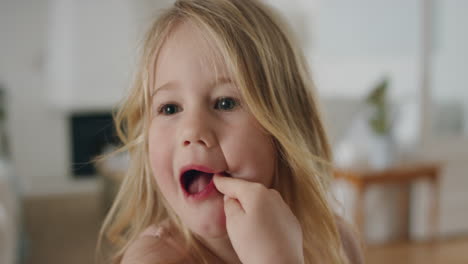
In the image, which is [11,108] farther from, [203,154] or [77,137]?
[203,154]

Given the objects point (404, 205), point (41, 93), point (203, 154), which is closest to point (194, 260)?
point (203, 154)

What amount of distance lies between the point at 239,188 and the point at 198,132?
89 millimetres

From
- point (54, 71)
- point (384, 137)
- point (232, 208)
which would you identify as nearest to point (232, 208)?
point (232, 208)

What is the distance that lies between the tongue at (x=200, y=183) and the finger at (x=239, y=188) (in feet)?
0.11

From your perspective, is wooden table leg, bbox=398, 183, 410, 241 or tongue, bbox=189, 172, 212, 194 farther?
wooden table leg, bbox=398, 183, 410, 241

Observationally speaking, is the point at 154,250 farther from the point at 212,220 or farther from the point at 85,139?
the point at 85,139

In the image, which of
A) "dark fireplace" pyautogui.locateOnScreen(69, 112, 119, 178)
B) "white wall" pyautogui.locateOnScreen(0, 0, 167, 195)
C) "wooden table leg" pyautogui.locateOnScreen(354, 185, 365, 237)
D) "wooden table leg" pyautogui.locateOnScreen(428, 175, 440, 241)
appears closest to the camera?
"wooden table leg" pyautogui.locateOnScreen(354, 185, 365, 237)

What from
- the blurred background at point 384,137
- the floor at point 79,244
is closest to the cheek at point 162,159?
the blurred background at point 384,137

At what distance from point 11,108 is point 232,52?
4622 millimetres

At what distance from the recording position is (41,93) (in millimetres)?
4785

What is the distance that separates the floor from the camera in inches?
117

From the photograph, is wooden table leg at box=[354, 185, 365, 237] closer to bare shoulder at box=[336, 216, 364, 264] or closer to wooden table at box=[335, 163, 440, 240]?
wooden table at box=[335, 163, 440, 240]

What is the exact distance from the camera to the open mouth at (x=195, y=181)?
0.66 m

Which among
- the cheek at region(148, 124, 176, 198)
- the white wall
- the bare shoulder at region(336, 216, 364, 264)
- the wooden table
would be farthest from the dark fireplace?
the cheek at region(148, 124, 176, 198)
